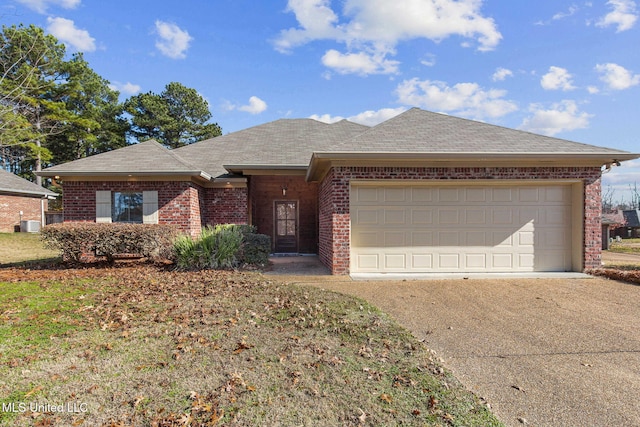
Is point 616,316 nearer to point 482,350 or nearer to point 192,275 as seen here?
point 482,350

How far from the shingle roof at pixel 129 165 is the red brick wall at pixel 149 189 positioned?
51 centimetres

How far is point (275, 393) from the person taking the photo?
2.82m

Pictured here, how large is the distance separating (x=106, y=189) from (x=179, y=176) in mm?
2401

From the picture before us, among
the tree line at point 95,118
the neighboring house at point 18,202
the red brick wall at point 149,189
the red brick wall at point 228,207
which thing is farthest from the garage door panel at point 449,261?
→ the tree line at point 95,118

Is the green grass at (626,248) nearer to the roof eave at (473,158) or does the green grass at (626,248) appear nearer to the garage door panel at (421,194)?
the roof eave at (473,158)

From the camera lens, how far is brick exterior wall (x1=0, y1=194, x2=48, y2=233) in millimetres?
20656

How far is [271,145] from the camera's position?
45.8 ft

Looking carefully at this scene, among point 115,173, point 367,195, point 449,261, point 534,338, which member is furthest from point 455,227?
point 115,173

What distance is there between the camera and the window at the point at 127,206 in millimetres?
10945

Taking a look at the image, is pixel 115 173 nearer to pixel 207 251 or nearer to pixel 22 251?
pixel 207 251

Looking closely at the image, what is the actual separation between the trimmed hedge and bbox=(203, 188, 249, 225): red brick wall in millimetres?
3107

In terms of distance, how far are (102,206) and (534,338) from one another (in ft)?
38.1

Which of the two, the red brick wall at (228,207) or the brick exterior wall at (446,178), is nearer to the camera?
the brick exterior wall at (446,178)

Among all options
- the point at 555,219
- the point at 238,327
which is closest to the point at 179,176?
the point at 238,327
